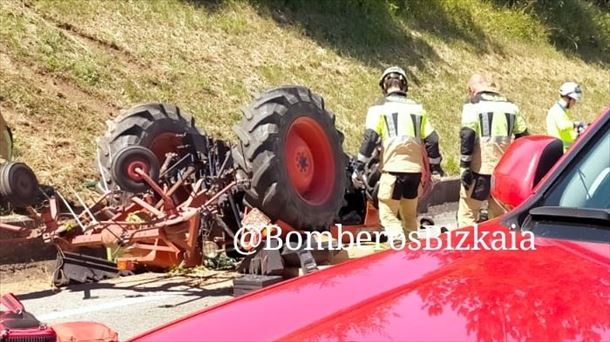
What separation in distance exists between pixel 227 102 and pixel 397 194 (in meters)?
5.45

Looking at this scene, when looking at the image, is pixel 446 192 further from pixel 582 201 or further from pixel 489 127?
pixel 582 201

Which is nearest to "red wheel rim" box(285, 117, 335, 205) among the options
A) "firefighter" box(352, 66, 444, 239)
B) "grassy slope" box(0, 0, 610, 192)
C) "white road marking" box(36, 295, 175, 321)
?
"firefighter" box(352, 66, 444, 239)

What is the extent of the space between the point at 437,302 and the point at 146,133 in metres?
5.67

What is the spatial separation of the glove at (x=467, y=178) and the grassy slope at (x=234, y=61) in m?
3.84

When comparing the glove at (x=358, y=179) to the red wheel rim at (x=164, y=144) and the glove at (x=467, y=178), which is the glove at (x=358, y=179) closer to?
the glove at (x=467, y=178)

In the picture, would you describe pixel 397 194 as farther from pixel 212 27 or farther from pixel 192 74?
pixel 212 27

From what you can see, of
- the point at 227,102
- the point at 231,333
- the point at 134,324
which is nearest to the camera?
the point at 231,333

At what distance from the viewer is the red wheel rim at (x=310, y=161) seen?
732cm

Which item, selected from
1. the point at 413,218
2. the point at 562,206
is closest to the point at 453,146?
the point at 413,218

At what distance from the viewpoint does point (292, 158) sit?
23.9ft

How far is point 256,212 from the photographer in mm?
7047

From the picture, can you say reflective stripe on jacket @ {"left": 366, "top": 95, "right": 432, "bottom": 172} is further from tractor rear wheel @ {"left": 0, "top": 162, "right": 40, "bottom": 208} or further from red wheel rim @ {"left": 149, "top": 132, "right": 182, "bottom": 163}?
tractor rear wheel @ {"left": 0, "top": 162, "right": 40, "bottom": 208}

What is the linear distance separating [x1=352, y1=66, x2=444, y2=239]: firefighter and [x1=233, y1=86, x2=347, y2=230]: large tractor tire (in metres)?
0.34

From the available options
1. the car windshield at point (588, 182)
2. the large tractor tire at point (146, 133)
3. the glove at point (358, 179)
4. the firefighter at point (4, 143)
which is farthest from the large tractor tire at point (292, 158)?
the car windshield at point (588, 182)
